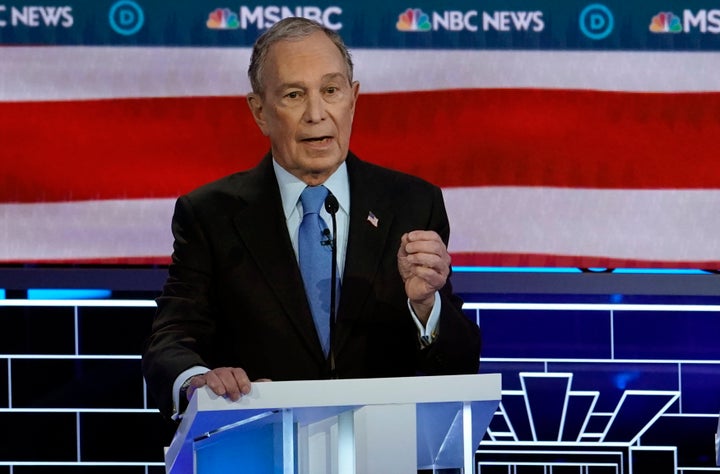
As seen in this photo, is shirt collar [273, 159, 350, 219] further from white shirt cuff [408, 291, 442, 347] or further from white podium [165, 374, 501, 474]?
white podium [165, 374, 501, 474]

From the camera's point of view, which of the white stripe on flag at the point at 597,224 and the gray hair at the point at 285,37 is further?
the white stripe on flag at the point at 597,224

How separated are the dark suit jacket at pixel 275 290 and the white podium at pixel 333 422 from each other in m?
0.65

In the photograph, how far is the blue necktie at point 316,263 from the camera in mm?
2516

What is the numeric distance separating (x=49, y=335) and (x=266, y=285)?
159cm

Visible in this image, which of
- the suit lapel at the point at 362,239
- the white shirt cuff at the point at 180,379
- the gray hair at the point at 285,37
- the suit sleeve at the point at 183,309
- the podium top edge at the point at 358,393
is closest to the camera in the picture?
the podium top edge at the point at 358,393

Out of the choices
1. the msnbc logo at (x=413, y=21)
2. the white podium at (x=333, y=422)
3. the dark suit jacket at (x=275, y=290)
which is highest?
the msnbc logo at (x=413, y=21)

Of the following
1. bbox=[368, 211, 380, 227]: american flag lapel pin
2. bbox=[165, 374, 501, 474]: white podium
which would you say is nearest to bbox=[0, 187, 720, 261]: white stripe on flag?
bbox=[368, 211, 380, 227]: american flag lapel pin

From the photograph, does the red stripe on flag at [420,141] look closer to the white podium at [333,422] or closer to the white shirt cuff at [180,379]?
the white shirt cuff at [180,379]

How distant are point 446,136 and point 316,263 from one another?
4.24 ft

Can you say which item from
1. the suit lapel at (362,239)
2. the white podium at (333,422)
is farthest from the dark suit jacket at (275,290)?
the white podium at (333,422)

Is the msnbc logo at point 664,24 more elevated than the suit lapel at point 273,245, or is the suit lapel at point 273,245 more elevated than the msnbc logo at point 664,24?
the msnbc logo at point 664,24

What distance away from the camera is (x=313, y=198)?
259 centimetres

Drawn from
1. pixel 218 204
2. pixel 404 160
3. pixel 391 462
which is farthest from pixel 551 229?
pixel 391 462

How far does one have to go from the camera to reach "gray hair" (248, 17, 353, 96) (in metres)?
2.56
